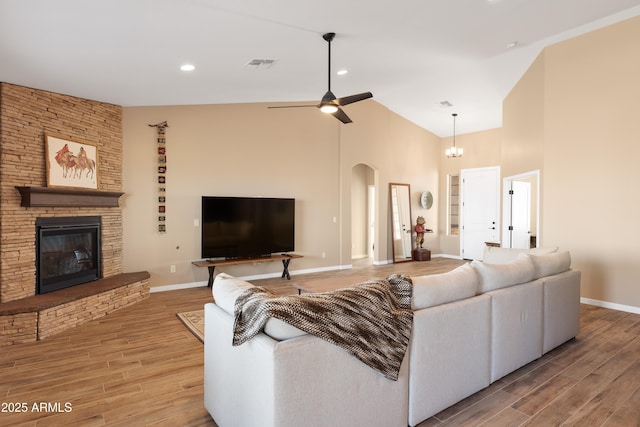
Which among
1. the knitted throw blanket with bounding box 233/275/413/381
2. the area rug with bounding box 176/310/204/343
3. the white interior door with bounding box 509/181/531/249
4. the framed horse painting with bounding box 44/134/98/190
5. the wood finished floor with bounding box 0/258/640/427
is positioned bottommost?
the wood finished floor with bounding box 0/258/640/427

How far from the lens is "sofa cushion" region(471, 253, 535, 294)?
2689 mm

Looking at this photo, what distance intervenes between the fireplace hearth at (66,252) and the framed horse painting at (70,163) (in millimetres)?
449

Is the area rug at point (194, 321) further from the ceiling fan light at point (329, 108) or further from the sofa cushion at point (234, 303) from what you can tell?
the ceiling fan light at point (329, 108)

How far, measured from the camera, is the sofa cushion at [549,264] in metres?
3.16

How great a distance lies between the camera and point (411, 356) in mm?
2104

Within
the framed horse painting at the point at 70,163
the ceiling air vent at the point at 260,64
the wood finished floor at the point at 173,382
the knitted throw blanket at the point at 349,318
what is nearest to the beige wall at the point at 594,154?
the wood finished floor at the point at 173,382

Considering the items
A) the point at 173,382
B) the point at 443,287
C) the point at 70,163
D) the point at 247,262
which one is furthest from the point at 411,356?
the point at 70,163

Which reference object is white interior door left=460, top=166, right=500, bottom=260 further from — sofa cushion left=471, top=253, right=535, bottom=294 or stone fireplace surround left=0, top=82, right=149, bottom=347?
stone fireplace surround left=0, top=82, right=149, bottom=347

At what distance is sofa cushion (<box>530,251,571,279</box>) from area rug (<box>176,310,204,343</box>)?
3.13 metres

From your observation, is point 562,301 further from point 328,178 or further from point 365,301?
point 328,178

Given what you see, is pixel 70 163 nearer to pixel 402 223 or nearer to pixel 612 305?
pixel 402 223

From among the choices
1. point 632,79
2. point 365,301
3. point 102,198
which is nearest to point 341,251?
point 102,198

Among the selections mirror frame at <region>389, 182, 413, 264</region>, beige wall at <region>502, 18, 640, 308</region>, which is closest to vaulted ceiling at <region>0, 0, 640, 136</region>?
beige wall at <region>502, 18, 640, 308</region>

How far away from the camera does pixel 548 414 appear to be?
2.30 meters
